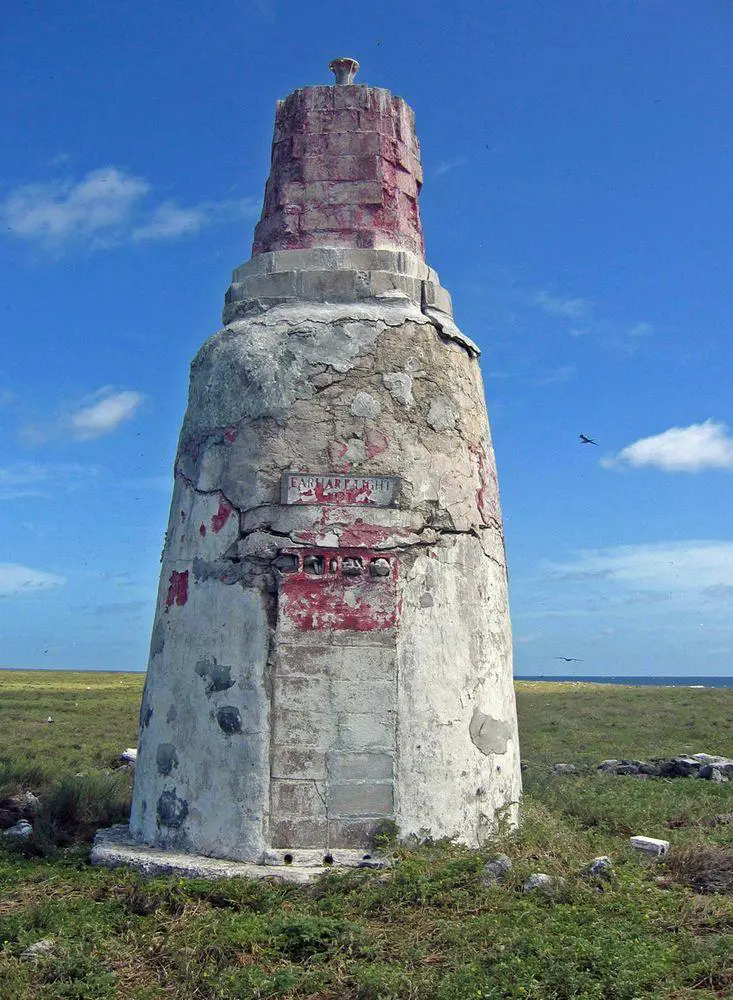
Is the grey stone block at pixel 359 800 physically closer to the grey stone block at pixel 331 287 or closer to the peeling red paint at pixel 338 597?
the peeling red paint at pixel 338 597

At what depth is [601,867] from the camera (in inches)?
231

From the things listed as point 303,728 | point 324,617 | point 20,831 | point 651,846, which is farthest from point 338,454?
point 20,831

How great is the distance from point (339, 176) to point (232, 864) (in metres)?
4.76

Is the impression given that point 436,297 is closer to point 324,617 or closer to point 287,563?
point 287,563

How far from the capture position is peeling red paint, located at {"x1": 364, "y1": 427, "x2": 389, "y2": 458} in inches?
259

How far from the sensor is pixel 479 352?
7695 millimetres

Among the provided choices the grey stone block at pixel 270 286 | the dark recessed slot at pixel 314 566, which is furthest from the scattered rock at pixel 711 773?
the grey stone block at pixel 270 286

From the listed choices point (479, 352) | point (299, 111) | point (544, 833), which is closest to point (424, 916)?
point (544, 833)

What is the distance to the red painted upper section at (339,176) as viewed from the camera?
7.20 m

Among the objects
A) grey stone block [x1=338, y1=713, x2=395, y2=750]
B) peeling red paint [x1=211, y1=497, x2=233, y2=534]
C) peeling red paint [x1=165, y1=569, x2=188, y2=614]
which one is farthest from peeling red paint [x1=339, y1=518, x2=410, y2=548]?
peeling red paint [x1=165, y1=569, x2=188, y2=614]

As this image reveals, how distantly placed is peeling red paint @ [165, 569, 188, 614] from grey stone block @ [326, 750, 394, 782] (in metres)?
1.52

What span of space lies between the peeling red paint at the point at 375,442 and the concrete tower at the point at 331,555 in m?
0.01

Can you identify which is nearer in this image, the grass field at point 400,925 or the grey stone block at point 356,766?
the grass field at point 400,925

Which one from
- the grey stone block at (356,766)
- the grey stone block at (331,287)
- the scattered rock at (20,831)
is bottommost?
the scattered rock at (20,831)
